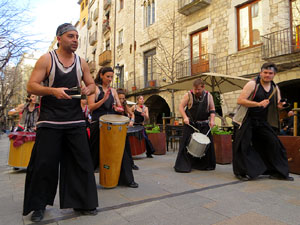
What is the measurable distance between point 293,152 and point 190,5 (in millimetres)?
11837

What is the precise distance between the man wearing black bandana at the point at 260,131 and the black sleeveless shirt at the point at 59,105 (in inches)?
106

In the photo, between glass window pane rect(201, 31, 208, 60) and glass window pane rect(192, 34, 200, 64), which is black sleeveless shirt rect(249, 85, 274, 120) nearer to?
glass window pane rect(201, 31, 208, 60)

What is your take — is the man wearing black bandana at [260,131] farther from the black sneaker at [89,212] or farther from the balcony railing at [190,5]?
the balcony railing at [190,5]

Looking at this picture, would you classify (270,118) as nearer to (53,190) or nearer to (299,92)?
(53,190)

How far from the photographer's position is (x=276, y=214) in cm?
246

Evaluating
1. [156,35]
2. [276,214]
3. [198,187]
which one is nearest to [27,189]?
[198,187]

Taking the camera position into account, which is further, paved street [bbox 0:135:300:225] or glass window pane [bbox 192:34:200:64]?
glass window pane [bbox 192:34:200:64]

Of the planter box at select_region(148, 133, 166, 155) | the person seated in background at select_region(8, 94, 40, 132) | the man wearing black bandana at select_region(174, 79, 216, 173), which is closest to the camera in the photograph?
the man wearing black bandana at select_region(174, 79, 216, 173)

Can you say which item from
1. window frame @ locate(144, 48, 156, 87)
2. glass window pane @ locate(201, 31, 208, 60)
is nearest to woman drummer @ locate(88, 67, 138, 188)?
glass window pane @ locate(201, 31, 208, 60)

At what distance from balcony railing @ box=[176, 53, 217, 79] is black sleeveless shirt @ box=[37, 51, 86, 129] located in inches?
468

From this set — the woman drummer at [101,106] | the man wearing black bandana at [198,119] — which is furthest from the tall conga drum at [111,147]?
the man wearing black bandana at [198,119]

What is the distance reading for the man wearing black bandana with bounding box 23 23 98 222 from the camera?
244 centimetres

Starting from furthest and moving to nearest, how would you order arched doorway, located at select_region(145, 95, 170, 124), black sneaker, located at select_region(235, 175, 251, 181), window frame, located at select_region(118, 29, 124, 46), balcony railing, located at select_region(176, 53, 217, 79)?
window frame, located at select_region(118, 29, 124, 46)
arched doorway, located at select_region(145, 95, 170, 124)
balcony railing, located at select_region(176, 53, 217, 79)
black sneaker, located at select_region(235, 175, 251, 181)

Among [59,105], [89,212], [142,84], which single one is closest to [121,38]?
[142,84]
